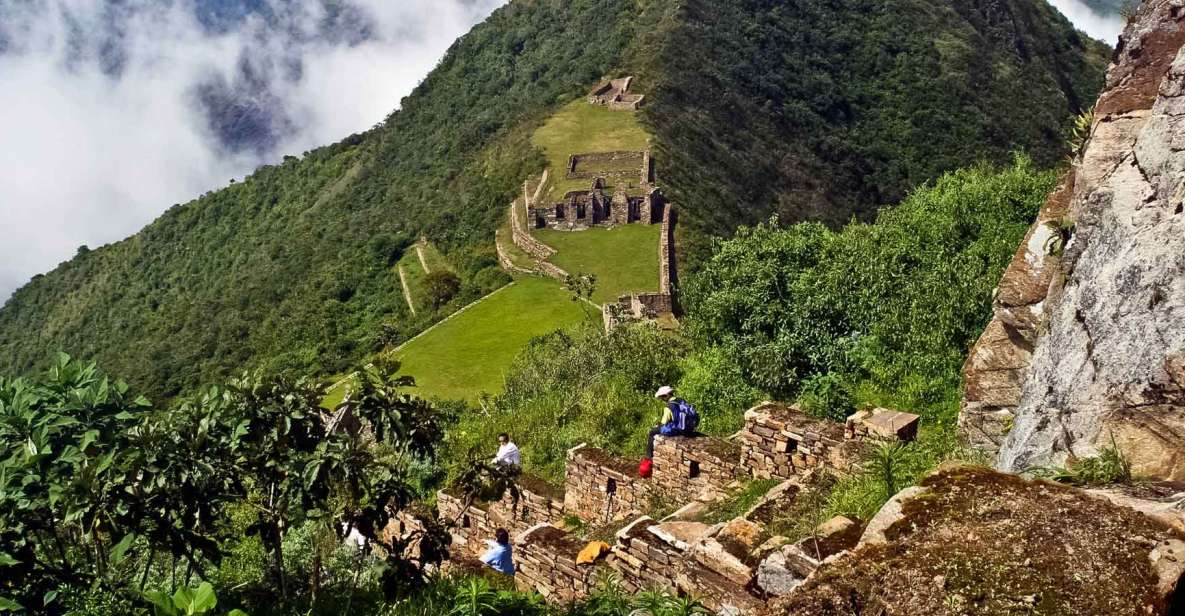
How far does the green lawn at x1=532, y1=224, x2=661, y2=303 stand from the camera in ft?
146

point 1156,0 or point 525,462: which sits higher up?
point 1156,0

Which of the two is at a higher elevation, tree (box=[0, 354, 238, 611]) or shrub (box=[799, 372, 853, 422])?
tree (box=[0, 354, 238, 611])

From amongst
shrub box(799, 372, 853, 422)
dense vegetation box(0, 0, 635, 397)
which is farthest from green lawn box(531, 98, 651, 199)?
shrub box(799, 372, 853, 422)

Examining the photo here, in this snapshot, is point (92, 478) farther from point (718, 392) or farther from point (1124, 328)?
point (718, 392)

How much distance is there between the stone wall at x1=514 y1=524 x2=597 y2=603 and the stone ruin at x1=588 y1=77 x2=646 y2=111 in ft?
Result: 204

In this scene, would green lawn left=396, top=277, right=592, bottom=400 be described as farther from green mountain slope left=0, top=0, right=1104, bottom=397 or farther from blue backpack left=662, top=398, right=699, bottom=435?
blue backpack left=662, top=398, right=699, bottom=435

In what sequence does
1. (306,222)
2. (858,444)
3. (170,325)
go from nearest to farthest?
1. (858,444)
2. (170,325)
3. (306,222)

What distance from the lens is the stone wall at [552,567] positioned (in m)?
8.34

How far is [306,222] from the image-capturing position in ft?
306

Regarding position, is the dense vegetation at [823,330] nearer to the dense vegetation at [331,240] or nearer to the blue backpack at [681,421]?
the blue backpack at [681,421]

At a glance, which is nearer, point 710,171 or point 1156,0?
point 1156,0

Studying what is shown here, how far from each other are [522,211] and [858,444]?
161 feet

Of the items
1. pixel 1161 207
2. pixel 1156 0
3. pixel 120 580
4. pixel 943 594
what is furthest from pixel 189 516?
pixel 1156 0

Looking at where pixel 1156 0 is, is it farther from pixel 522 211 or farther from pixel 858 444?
pixel 522 211
